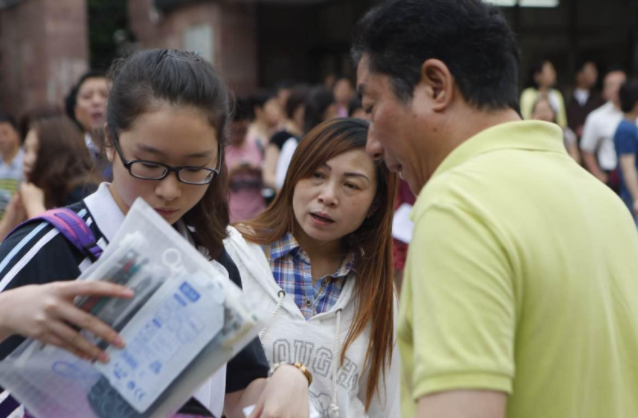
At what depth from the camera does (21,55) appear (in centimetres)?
1528

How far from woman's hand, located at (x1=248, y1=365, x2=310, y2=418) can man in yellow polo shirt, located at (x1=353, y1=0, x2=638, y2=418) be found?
325 millimetres

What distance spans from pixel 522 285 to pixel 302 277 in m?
1.56

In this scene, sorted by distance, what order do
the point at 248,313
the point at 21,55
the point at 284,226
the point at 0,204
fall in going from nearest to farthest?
the point at 248,313 → the point at 284,226 → the point at 0,204 → the point at 21,55

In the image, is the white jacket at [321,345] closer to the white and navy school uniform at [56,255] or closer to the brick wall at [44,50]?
the white and navy school uniform at [56,255]

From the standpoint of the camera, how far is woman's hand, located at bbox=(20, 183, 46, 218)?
4.37 m

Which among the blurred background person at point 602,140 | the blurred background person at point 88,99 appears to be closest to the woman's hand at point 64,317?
the blurred background person at point 88,99

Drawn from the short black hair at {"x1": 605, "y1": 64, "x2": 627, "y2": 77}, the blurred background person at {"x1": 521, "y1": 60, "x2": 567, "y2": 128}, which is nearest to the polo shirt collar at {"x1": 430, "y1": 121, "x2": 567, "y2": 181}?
the blurred background person at {"x1": 521, "y1": 60, "x2": 567, "y2": 128}

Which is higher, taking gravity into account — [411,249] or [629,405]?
[411,249]

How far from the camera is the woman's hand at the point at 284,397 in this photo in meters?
1.92

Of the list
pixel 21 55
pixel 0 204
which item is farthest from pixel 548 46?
pixel 0 204

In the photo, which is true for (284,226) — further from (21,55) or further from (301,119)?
(21,55)

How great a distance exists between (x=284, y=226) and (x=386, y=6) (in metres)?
1.44

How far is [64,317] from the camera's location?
1.56m

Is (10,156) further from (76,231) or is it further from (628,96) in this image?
(76,231)
